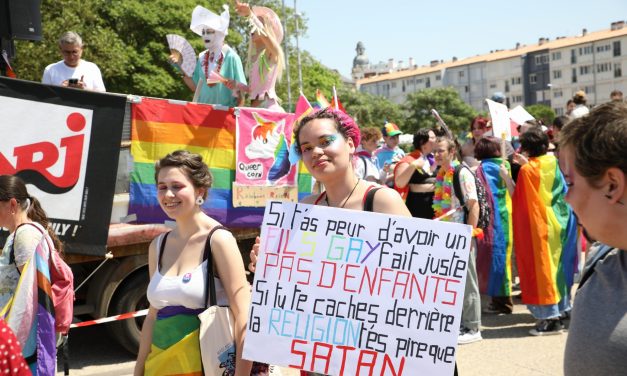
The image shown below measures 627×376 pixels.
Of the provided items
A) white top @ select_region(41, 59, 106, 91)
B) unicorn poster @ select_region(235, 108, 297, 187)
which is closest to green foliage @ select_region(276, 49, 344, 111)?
white top @ select_region(41, 59, 106, 91)

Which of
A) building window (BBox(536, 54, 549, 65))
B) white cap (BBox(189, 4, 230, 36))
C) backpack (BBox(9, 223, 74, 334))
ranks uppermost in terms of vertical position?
building window (BBox(536, 54, 549, 65))

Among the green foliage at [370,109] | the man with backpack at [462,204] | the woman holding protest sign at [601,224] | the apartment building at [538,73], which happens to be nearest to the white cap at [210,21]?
the man with backpack at [462,204]

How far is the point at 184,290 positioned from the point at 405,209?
A: 1053mm

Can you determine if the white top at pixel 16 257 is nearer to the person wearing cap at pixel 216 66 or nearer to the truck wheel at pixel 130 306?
the truck wheel at pixel 130 306

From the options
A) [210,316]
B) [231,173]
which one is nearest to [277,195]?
[231,173]

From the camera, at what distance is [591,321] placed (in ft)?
5.45

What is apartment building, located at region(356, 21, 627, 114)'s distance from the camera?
111 meters

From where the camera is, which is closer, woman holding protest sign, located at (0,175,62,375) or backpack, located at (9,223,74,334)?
woman holding protest sign, located at (0,175,62,375)

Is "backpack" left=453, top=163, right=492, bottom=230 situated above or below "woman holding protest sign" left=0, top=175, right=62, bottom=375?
above

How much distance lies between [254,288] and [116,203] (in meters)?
2.99

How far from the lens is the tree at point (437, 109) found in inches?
3971

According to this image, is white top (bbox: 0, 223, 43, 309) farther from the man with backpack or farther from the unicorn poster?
the man with backpack

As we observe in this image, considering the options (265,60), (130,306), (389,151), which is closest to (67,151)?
(130,306)

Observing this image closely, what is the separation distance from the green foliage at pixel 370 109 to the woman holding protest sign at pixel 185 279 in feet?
286
